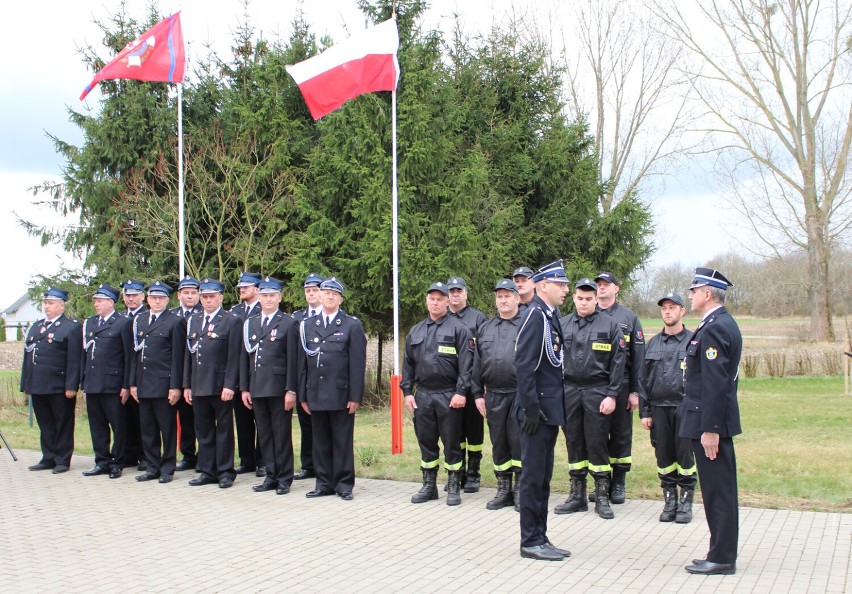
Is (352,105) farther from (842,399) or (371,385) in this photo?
(842,399)

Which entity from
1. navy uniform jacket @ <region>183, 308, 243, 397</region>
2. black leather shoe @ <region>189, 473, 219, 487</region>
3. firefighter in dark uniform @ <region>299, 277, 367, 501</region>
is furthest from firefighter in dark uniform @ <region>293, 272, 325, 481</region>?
black leather shoe @ <region>189, 473, 219, 487</region>

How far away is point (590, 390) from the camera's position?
25.8 ft

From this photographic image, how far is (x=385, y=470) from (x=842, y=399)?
12.1m

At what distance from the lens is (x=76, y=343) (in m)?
10.4

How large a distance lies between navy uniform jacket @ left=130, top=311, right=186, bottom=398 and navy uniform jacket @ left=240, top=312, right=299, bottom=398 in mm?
1023

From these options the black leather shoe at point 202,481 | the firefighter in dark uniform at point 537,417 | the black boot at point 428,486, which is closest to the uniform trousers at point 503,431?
the black boot at point 428,486

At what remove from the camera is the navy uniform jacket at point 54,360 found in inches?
404

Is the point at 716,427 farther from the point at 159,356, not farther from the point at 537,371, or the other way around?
the point at 159,356

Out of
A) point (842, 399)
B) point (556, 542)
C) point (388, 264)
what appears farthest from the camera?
point (842, 399)

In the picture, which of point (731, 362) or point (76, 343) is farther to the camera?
point (76, 343)

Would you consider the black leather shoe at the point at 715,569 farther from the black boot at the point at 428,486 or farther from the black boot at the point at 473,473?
the black boot at the point at 473,473

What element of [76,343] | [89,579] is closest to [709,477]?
[89,579]

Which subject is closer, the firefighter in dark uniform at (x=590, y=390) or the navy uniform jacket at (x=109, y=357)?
the firefighter in dark uniform at (x=590, y=390)

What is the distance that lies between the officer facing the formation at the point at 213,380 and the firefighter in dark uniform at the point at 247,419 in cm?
27
